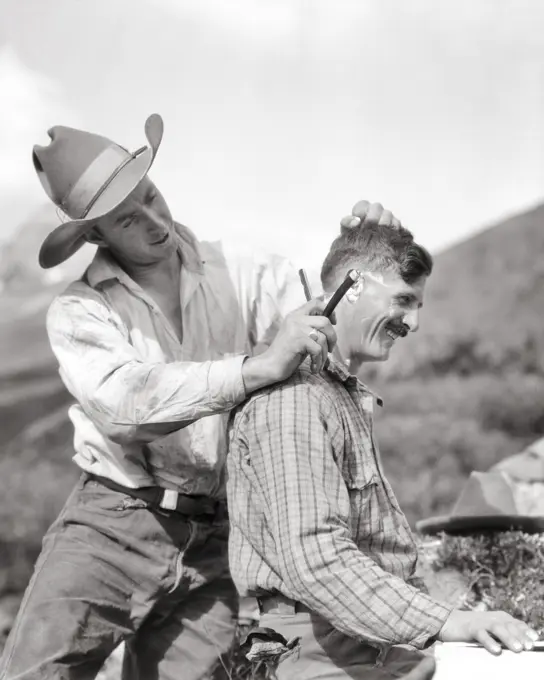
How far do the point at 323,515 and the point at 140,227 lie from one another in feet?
4.31

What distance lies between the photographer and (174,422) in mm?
2379

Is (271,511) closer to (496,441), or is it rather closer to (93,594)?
(93,594)

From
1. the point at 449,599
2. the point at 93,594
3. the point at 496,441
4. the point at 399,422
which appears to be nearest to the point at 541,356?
the point at 496,441

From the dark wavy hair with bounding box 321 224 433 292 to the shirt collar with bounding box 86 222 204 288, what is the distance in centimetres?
77

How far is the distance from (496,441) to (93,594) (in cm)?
456

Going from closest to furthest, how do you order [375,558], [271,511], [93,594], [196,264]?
[271,511] → [375,558] → [93,594] → [196,264]

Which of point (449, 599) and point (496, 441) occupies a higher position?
point (449, 599)

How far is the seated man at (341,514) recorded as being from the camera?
1.81 m

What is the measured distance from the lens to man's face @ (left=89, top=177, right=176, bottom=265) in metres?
2.75

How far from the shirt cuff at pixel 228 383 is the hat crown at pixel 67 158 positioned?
0.89 meters

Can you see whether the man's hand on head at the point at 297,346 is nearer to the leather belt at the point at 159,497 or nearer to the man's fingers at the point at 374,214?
the man's fingers at the point at 374,214

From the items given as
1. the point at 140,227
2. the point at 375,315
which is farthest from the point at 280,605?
the point at 140,227

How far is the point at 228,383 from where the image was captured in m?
2.20

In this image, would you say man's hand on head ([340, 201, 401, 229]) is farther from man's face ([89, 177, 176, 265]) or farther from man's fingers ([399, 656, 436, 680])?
man's fingers ([399, 656, 436, 680])
